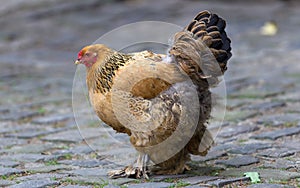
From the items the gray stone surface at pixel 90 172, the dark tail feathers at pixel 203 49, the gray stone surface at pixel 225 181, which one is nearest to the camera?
the gray stone surface at pixel 225 181

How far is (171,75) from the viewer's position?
429 cm

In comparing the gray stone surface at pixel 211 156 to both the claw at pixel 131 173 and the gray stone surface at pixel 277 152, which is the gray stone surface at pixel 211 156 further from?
the claw at pixel 131 173

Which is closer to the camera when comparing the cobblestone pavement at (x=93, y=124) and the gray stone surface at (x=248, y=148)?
the cobblestone pavement at (x=93, y=124)

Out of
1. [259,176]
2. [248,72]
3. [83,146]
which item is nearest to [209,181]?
[259,176]

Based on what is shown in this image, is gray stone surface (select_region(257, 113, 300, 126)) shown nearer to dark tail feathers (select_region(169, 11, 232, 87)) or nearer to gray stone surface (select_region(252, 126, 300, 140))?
gray stone surface (select_region(252, 126, 300, 140))

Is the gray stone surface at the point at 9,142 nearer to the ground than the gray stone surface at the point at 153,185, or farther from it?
nearer to the ground

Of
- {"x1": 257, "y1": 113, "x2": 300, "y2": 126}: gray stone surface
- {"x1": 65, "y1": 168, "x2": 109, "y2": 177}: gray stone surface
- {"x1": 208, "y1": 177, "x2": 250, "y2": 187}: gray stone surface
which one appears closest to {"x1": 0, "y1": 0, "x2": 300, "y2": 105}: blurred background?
{"x1": 257, "y1": 113, "x2": 300, "y2": 126}: gray stone surface

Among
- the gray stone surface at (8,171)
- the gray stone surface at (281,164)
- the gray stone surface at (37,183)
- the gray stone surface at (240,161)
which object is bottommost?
the gray stone surface at (240,161)

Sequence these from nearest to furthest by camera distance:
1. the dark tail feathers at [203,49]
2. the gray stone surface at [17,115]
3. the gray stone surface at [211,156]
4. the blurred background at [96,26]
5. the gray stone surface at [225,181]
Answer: the gray stone surface at [225,181] < the dark tail feathers at [203,49] < the gray stone surface at [211,156] < the gray stone surface at [17,115] < the blurred background at [96,26]

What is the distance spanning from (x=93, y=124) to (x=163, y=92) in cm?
224

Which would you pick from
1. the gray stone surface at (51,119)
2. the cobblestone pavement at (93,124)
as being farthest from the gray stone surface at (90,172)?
the gray stone surface at (51,119)

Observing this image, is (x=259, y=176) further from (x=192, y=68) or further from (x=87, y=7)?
(x=87, y=7)

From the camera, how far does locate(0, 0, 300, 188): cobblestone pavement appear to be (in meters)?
4.51

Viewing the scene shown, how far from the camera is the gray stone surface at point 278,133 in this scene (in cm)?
544
